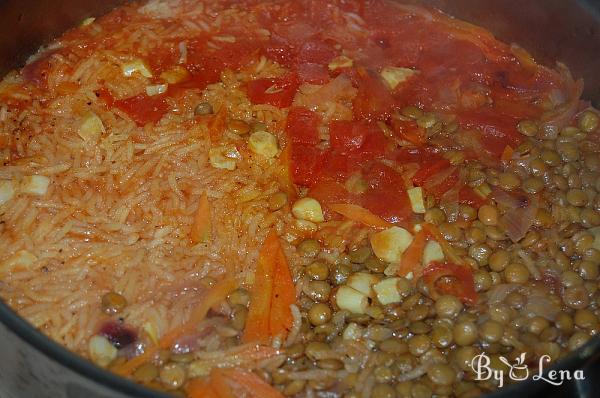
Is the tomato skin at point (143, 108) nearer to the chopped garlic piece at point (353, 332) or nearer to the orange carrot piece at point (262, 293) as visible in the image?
the orange carrot piece at point (262, 293)

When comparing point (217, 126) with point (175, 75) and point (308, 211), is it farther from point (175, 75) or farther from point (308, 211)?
point (308, 211)

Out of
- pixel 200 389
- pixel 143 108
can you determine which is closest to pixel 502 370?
pixel 200 389

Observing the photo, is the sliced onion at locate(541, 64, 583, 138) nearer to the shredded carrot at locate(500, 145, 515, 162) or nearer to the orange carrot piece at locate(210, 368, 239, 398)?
the shredded carrot at locate(500, 145, 515, 162)

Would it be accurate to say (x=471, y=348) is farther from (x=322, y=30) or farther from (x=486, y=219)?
(x=322, y=30)

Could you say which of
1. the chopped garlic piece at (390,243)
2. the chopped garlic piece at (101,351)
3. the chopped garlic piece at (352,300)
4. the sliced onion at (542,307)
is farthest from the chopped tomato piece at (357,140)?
the chopped garlic piece at (101,351)

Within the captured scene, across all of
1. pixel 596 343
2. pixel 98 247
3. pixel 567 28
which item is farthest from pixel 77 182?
pixel 567 28
